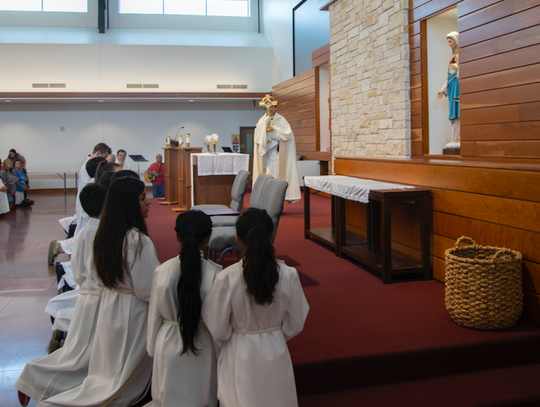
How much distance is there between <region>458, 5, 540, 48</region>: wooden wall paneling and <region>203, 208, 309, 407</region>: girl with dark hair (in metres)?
3.14

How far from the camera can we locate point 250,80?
13.4m

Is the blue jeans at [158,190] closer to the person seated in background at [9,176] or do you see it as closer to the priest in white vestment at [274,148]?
the person seated in background at [9,176]

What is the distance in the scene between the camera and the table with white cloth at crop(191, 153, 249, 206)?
Result: 21.5 ft

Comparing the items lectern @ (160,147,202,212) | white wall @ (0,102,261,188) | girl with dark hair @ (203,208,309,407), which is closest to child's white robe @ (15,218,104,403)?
girl with dark hair @ (203,208,309,407)

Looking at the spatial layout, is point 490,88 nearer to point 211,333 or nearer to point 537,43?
point 537,43

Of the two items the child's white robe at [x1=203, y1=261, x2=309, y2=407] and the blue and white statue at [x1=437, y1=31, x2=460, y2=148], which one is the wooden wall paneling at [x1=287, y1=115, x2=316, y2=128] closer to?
the blue and white statue at [x1=437, y1=31, x2=460, y2=148]

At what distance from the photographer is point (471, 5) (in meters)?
4.32

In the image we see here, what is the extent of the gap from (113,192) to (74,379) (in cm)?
94

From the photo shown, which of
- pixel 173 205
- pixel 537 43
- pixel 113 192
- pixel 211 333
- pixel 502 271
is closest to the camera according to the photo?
pixel 211 333

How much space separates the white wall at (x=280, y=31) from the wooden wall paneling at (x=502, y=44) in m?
7.53

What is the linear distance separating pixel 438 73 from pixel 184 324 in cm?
472

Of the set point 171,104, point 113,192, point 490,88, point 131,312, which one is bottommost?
point 131,312

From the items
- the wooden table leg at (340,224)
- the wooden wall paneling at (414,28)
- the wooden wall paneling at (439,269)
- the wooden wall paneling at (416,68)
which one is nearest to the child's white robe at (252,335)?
the wooden wall paneling at (439,269)

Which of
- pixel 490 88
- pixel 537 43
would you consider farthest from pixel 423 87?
pixel 537 43
